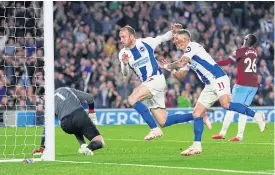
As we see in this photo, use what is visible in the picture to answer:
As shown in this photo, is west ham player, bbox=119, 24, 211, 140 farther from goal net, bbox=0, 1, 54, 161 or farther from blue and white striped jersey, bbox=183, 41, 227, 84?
goal net, bbox=0, 1, 54, 161

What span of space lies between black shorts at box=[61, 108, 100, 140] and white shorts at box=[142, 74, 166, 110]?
1337 mm

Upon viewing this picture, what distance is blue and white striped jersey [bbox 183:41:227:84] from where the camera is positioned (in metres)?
14.0

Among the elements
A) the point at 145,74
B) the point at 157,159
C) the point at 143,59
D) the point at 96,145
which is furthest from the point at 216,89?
the point at 96,145

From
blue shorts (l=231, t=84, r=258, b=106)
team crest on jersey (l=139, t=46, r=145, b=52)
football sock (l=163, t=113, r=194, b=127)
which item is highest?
team crest on jersey (l=139, t=46, r=145, b=52)

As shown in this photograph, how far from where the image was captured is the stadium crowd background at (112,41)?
1033 inches

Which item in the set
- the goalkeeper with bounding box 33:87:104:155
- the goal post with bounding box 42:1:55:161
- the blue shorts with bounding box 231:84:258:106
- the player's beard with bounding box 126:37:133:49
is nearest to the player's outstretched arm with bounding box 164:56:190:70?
the player's beard with bounding box 126:37:133:49

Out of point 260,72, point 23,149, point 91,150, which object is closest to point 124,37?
point 91,150

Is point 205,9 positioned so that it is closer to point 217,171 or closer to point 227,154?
point 227,154

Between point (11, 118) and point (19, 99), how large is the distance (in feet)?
1.98

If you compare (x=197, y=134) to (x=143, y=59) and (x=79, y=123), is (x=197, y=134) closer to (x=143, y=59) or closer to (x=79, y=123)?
(x=79, y=123)

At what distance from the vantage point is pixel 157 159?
43.0 ft

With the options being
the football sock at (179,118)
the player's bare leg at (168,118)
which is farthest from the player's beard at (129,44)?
the football sock at (179,118)

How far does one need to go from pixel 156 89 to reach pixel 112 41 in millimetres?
14093

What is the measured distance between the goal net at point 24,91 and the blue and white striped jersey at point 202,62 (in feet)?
7.92
